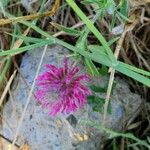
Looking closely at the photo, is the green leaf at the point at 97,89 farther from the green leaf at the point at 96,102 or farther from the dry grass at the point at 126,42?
the dry grass at the point at 126,42

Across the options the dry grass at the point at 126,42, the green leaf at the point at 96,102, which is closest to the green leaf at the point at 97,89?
the green leaf at the point at 96,102

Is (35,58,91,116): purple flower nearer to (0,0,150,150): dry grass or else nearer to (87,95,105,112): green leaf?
(87,95,105,112): green leaf

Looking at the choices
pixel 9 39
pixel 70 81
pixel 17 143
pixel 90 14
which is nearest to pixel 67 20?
pixel 90 14

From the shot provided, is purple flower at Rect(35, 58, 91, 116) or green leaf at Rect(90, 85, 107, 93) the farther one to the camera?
green leaf at Rect(90, 85, 107, 93)

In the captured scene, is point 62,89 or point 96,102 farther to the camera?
point 96,102

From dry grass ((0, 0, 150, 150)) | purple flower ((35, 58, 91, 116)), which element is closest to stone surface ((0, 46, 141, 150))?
dry grass ((0, 0, 150, 150))

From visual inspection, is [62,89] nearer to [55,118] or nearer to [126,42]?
[55,118]

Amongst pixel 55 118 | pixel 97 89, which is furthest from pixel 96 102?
pixel 55 118

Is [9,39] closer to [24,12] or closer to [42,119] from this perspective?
[24,12]
